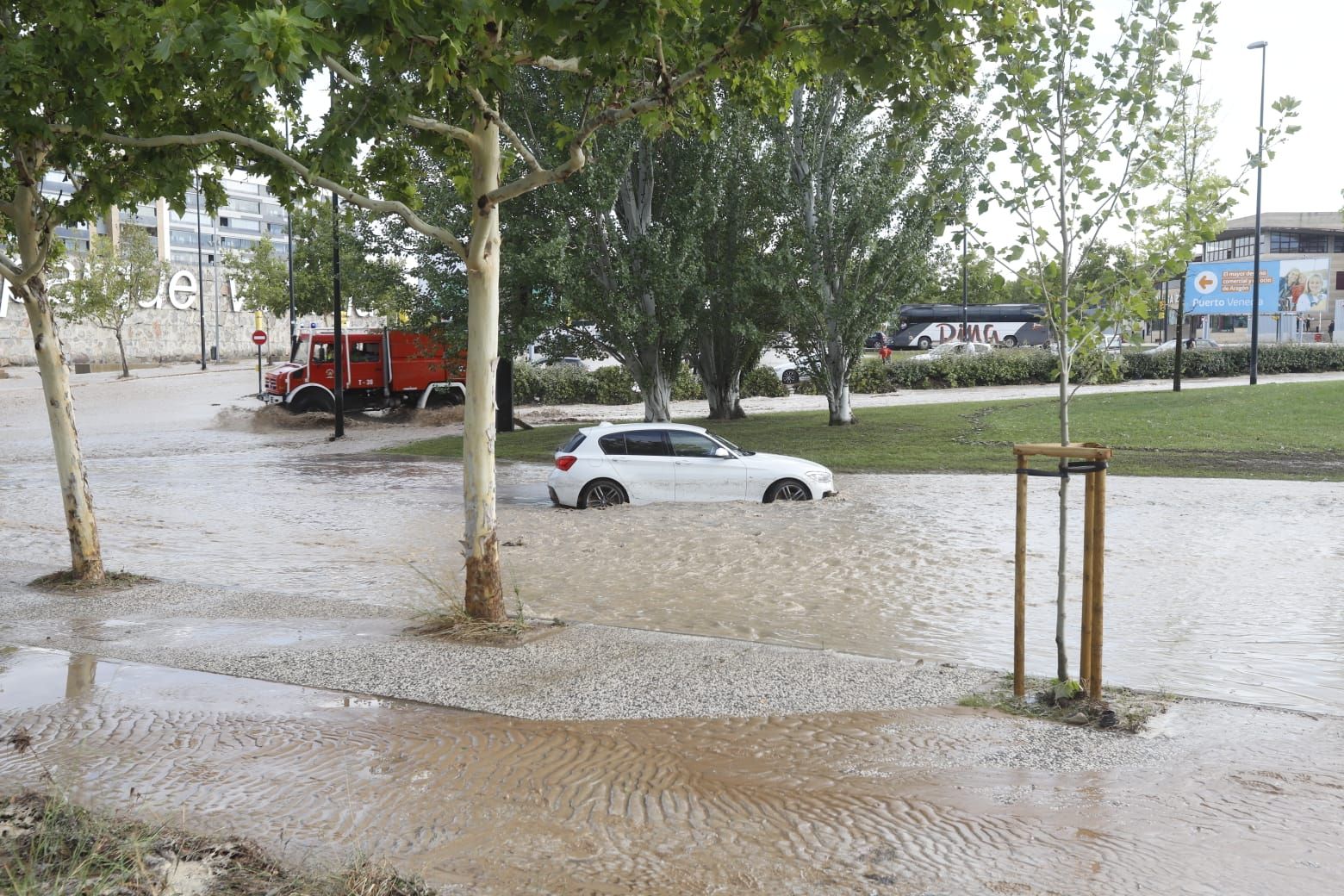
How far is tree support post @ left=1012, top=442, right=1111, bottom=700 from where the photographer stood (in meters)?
6.25

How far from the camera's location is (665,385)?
2702 cm

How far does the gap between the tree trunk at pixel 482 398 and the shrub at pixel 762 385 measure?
3298 cm

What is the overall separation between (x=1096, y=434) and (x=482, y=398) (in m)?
20.1

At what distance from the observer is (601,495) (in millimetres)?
16188

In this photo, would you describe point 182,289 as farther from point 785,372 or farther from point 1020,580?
point 1020,580

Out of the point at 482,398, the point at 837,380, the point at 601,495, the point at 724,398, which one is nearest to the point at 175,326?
the point at 724,398

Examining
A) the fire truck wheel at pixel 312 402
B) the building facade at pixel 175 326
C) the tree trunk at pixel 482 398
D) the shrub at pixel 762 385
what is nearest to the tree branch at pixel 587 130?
the tree trunk at pixel 482 398

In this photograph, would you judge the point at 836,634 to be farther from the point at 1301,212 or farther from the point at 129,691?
the point at 1301,212

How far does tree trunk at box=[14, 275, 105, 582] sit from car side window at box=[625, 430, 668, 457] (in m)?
7.37

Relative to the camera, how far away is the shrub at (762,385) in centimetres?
4159

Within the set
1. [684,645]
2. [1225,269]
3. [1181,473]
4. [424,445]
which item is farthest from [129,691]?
[1225,269]

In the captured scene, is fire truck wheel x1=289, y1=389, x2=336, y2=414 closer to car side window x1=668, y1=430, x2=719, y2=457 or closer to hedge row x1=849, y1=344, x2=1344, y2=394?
hedge row x1=849, y1=344, x2=1344, y2=394

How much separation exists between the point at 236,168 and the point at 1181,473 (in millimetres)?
15882

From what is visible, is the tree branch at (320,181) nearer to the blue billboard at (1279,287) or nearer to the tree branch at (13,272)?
the tree branch at (13,272)
